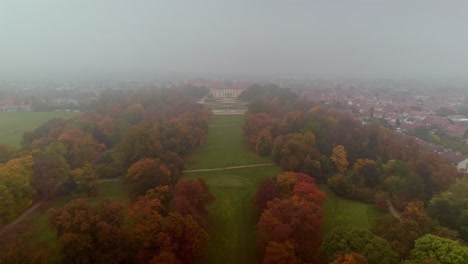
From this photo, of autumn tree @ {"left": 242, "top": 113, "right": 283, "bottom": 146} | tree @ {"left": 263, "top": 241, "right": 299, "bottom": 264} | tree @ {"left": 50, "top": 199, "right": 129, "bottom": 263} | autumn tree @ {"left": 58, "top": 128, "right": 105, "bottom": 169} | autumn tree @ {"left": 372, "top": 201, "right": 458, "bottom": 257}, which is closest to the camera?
tree @ {"left": 50, "top": 199, "right": 129, "bottom": 263}

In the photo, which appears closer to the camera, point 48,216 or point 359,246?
point 359,246

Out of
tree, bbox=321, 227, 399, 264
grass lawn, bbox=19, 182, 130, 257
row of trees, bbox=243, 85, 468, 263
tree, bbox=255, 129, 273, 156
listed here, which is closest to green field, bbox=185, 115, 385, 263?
tree, bbox=255, 129, 273, 156

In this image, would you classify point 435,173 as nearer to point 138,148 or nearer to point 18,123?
point 138,148

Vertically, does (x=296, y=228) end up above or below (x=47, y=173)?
below

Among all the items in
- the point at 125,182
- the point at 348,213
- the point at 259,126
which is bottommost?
the point at 348,213

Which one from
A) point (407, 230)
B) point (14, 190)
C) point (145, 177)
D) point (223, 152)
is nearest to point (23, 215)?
point (14, 190)

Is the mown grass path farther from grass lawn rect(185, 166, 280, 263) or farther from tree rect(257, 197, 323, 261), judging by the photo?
tree rect(257, 197, 323, 261)

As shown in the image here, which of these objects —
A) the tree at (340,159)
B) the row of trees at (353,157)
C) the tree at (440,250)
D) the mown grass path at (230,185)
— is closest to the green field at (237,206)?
the mown grass path at (230,185)

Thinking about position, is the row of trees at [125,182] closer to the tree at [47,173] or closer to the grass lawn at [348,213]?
the tree at [47,173]
